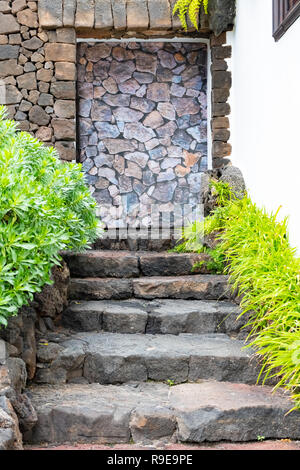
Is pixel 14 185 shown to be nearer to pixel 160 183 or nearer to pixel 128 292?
pixel 128 292

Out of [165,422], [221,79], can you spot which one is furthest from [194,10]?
[165,422]

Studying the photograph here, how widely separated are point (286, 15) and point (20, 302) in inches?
121

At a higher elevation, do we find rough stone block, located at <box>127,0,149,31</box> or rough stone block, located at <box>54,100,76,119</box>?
rough stone block, located at <box>127,0,149,31</box>

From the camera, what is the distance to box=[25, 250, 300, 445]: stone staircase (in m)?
2.99

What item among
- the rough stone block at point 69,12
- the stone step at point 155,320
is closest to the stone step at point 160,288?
the stone step at point 155,320

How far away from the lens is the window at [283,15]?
4.02m

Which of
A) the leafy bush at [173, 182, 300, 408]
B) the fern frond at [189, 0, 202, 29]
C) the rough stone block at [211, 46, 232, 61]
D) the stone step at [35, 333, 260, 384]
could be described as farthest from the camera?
the rough stone block at [211, 46, 232, 61]

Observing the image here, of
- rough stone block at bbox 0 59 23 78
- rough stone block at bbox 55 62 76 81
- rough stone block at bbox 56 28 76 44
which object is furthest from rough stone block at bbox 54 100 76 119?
rough stone block at bbox 56 28 76 44

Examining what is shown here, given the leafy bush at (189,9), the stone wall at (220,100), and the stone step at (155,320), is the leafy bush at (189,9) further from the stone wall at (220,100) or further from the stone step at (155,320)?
the stone step at (155,320)

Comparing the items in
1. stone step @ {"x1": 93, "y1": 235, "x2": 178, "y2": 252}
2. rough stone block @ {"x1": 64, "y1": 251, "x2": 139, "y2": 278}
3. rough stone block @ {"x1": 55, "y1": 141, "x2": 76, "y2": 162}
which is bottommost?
rough stone block @ {"x1": 64, "y1": 251, "x2": 139, "y2": 278}

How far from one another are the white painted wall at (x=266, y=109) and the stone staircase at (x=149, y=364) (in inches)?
36.6

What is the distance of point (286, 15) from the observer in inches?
169

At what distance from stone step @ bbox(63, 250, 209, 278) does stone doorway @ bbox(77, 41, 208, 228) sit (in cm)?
230

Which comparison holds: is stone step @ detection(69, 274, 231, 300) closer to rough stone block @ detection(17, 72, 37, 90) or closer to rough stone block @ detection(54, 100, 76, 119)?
rough stone block @ detection(54, 100, 76, 119)
